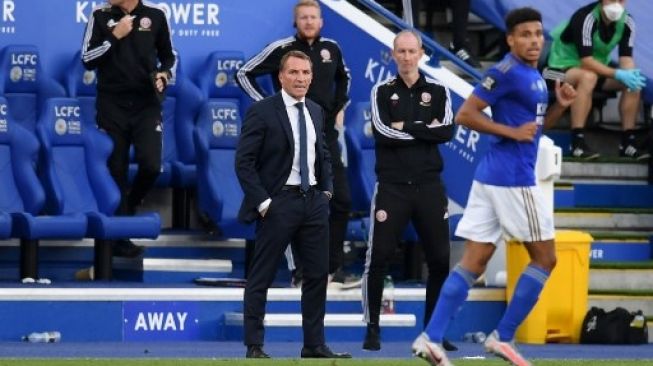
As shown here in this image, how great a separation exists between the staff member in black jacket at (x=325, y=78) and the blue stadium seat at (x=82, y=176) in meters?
1.22

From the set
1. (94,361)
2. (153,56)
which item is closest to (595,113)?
(153,56)

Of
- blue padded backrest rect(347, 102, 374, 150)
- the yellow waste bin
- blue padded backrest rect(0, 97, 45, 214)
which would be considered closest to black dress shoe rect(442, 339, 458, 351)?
the yellow waste bin

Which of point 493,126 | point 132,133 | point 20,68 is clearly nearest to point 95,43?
point 132,133

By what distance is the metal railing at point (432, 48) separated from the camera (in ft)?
53.5

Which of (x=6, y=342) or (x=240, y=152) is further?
(x=6, y=342)

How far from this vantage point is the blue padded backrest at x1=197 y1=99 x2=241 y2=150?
15.7m

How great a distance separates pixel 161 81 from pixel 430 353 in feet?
15.3

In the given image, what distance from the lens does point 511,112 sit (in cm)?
1130

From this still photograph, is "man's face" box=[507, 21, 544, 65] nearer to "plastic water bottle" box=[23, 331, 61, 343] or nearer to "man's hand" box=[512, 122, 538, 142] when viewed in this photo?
"man's hand" box=[512, 122, 538, 142]

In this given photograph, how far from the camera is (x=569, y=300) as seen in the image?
594 inches

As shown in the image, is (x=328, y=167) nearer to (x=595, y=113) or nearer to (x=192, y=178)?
(x=192, y=178)

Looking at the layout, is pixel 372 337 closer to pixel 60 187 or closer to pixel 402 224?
pixel 402 224

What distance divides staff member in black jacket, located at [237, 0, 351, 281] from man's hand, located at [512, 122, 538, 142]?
3383 millimetres

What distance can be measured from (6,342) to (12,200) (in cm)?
151
